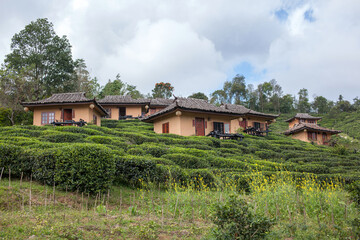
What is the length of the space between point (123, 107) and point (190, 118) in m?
16.8

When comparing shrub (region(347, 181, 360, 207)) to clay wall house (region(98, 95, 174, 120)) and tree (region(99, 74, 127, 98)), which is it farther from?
tree (region(99, 74, 127, 98))

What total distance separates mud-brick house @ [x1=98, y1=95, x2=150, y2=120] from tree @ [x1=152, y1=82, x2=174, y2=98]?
90.8 feet

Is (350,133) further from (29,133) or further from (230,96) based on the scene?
(29,133)

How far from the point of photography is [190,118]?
26.2m

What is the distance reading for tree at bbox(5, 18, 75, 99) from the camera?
42625mm

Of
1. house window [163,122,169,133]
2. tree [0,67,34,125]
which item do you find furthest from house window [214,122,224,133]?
tree [0,67,34,125]

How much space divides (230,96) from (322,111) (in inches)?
1083

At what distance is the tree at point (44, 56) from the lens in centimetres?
4262

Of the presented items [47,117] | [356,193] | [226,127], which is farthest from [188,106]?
[356,193]

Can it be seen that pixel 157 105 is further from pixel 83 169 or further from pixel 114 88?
pixel 83 169

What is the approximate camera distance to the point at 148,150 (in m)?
15.0

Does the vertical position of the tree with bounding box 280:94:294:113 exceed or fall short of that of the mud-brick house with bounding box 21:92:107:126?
it exceeds it

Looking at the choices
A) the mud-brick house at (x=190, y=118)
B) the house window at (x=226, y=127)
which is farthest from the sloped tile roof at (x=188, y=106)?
the house window at (x=226, y=127)

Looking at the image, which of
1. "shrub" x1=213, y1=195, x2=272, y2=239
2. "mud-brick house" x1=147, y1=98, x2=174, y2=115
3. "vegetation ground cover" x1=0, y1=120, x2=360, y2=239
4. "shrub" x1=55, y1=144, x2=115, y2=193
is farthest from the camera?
"mud-brick house" x1=147, y1=98, x2=174, y2=115
